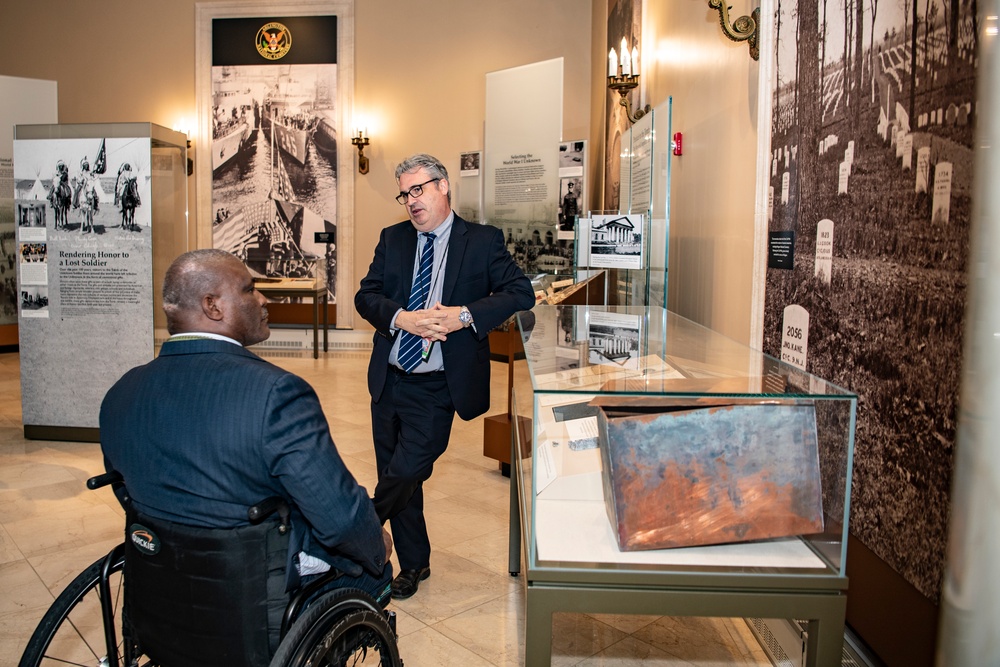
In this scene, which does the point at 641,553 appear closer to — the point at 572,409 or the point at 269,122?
the point at 572,409

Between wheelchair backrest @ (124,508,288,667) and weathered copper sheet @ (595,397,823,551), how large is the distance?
723mm

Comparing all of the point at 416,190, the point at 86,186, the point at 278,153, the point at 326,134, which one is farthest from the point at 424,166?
the point at 278,153

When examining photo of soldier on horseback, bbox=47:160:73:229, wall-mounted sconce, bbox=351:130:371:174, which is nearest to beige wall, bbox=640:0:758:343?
photo of soldier on horseback, bbox=47:160:73:229

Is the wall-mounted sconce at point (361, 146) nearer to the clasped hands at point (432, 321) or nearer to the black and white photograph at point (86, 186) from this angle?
the black and white photograph at point (86, 186)

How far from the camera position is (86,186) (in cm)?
565

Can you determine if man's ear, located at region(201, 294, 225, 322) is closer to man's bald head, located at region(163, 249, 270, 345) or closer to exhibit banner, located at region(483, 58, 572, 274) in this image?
man's bald head, located at region(163, 249, 270, 345)

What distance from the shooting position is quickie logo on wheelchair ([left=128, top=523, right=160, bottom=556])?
1633mm

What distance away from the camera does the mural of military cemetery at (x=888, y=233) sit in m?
1.86

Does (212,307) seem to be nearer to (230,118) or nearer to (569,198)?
(569,198)

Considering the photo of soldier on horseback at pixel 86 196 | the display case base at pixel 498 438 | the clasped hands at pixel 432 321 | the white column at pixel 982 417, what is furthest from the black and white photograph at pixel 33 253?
the white column at pixel 982 417

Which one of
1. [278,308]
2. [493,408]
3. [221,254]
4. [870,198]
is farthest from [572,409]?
[278,308]

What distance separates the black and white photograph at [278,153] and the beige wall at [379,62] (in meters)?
0.40

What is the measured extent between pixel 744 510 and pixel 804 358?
52.8 inches

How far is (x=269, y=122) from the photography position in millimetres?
11172
